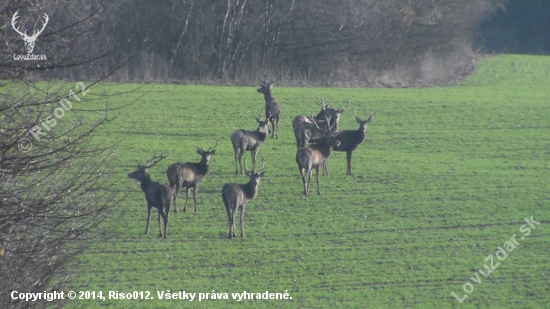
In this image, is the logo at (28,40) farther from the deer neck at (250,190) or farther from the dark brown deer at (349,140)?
the dark brown deer at (349,140)

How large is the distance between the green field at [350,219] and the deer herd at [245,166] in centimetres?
63

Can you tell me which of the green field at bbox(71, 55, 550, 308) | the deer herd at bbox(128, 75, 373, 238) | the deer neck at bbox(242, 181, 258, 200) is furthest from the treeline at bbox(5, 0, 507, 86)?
the deer neck at bbox(242, 181, 258, 200)

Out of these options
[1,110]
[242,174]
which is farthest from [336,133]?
[1,110]

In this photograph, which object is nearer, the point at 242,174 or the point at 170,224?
the point at 170,224

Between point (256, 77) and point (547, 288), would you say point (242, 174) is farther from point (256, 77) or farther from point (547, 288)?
point (256, 77)

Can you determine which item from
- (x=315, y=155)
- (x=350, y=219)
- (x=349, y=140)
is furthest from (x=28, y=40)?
(x=349, y=140)

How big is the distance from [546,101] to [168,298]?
28.9m

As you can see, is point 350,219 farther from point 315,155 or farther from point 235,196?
point 235,196

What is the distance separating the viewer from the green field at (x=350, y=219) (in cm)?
1523

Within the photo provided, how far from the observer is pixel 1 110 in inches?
276

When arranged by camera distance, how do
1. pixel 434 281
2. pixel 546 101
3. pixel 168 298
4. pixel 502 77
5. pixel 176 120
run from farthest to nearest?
pixel 502 77 < pixel 546 101 < pixel 176 120 < pixel 434 281 < pixel 168 298

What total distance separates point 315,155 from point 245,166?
2.78 m

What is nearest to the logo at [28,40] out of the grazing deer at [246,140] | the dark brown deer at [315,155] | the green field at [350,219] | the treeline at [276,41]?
the green field at [350,219]

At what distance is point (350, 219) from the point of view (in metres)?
19.0
